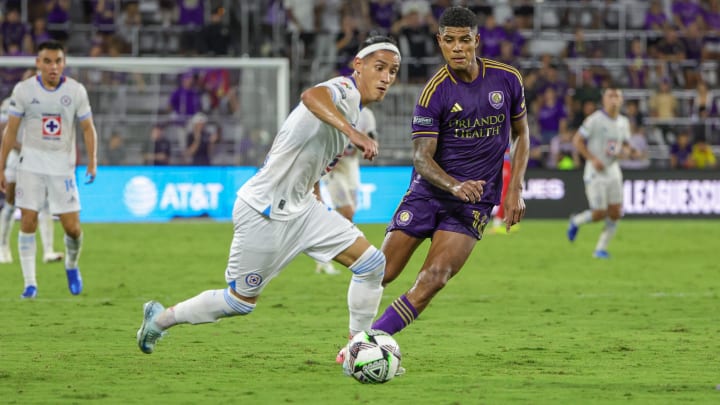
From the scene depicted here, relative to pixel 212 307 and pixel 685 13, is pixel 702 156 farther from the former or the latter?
pixel 212 307

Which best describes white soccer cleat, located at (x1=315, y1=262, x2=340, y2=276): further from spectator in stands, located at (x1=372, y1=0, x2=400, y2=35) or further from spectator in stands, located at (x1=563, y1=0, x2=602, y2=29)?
spectator in stands, located at (x1=563, y1=0, x2=602, y2=29)

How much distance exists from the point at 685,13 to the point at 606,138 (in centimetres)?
1463

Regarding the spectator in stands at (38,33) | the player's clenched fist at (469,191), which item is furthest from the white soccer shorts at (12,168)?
the spectator in stands at (38,33)

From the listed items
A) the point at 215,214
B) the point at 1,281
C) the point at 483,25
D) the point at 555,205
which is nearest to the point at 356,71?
the point at 1,281

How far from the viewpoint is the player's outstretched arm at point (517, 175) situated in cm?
827

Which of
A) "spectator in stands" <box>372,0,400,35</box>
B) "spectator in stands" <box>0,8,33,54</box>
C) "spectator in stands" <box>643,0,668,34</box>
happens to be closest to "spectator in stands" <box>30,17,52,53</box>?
"spectator in stands" <box>0,8,33,54</box>

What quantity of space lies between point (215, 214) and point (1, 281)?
435 inches

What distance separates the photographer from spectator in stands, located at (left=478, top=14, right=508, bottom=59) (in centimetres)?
2912

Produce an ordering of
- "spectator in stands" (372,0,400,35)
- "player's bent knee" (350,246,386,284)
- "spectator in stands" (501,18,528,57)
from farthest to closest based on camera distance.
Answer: "spectator in stands" (372,0,400,35)
"spectator in stands" (501,18,528,57)
"player's bent knee" (350,246,386,284)

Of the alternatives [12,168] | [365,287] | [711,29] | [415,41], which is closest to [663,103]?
[711,29]

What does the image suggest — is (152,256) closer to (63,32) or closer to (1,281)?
(1,281)

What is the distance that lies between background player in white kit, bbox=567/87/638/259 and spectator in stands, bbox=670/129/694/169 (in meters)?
9.52

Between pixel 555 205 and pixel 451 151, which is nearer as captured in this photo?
pixel 451 151

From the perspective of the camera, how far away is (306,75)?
27781 millimetres
